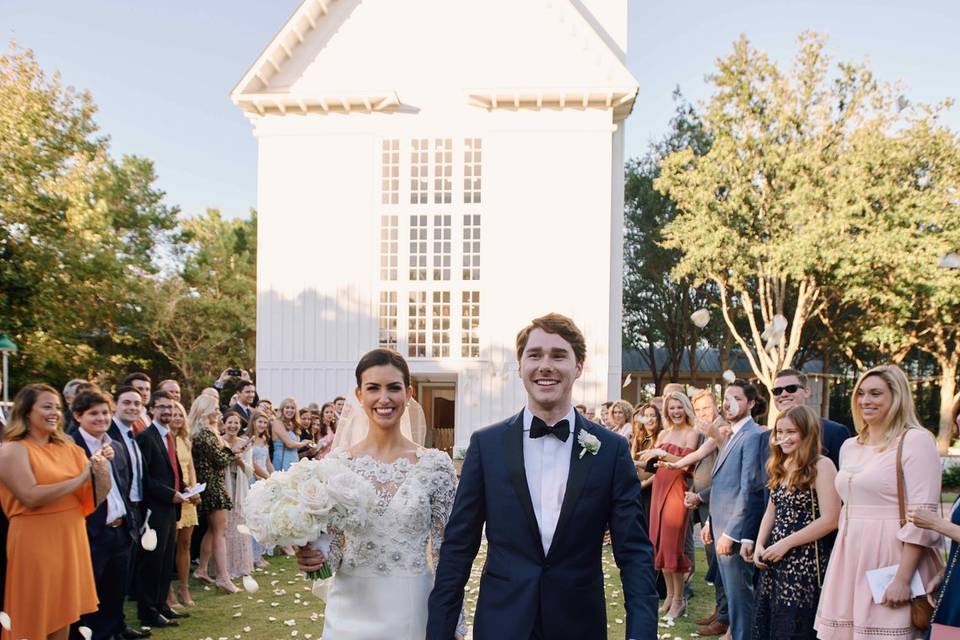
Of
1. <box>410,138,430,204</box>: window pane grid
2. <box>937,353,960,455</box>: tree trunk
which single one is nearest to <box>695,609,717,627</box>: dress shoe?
<box>410,138,430,204</box>: window pane grid

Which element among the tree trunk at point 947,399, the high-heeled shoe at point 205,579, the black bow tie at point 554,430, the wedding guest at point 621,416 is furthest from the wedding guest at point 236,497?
the tree trunk at point 947,399

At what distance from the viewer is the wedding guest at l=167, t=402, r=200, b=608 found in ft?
27.5

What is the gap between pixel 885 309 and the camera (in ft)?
89.2

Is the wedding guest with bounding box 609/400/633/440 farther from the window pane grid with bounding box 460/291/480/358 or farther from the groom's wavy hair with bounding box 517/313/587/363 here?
the window pane grid with bounding box 460/291/480/358

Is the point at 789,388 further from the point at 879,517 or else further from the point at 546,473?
the point at 546,473

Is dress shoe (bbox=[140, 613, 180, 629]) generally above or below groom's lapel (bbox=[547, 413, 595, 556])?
below

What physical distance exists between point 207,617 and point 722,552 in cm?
545

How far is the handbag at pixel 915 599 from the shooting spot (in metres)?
4.56

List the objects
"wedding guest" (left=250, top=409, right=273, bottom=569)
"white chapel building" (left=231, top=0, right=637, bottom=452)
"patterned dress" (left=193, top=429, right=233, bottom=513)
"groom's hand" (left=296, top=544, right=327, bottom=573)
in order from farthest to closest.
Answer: "white chapel building" (left=231, top=0, right=637, bottom=452) < "wedding guest" (left=250, top=409, right=273, bottom=569) < "patterned dress" (left=193, top=429, right=233, bottom=513) < "groom's hand" (left=296, top=544, right=327, bottom=573)

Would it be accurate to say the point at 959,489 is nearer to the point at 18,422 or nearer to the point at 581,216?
the point at 581,216

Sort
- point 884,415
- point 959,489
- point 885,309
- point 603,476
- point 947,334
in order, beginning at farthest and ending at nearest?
point 947,334 → point 885,309 → point 959,489 → point 884,415 → point 603,476

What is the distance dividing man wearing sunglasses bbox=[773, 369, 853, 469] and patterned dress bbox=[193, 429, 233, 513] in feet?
21.0

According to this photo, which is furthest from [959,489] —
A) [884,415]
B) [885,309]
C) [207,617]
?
[207,617]

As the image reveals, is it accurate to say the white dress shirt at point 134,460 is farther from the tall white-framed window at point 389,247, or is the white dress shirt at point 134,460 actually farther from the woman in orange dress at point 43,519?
the tall white-framed window at point 389,247
